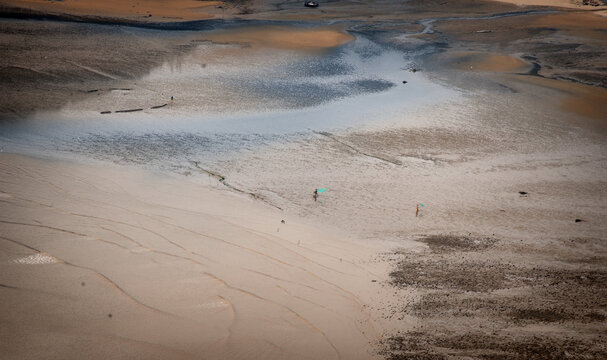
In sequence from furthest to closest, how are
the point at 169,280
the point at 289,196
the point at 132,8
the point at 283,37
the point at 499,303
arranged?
the point at 132,8
the point at 283,37
the point at 289,196
the point at 499,303
the point at 169,280

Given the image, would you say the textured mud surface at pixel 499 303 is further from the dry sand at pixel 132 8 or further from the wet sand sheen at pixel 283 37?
the dry sand at pixel 132 8

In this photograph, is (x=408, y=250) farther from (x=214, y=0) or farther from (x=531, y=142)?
(x=214, y=0)

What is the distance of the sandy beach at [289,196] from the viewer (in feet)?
18.0

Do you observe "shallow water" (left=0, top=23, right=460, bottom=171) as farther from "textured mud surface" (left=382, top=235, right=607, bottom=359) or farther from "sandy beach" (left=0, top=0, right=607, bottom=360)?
"textured mud surface" (left=382, top=235, right=607, bottom=359)

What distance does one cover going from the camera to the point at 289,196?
1014 cm

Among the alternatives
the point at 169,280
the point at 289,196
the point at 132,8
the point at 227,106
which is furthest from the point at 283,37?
the point at 169,280

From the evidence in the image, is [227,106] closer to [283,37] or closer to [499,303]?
[283,37]

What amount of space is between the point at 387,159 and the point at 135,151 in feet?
19.8

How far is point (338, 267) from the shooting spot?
737 centimetres

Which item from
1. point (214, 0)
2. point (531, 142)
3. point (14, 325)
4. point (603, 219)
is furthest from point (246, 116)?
point (214, 0)

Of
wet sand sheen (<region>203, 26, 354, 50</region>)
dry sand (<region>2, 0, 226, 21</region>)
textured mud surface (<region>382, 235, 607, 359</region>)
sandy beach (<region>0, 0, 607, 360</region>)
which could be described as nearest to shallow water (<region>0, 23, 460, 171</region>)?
sandy beach (<region>0, 0, 607, 360</region>)

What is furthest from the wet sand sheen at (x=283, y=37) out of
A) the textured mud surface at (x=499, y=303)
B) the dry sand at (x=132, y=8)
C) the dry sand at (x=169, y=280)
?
the textured mud surface at (x=499, y=303)

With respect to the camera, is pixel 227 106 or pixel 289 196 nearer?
pixel 289 196

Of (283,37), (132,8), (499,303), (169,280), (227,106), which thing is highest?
(132,8)
